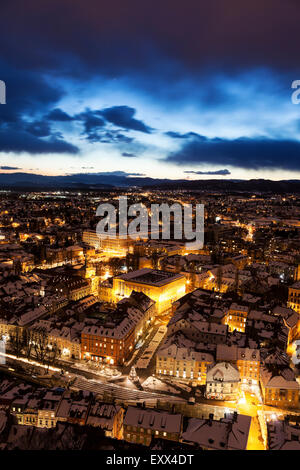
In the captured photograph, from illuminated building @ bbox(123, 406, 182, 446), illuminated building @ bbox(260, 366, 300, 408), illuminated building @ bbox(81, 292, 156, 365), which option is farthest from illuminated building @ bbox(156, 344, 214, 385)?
illuminated building @ bbox(123, 406, 182, 446)

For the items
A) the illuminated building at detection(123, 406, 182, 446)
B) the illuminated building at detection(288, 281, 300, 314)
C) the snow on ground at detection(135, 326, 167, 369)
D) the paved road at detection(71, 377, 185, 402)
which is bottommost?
the paved road at detection(71, 377, 185, 402)

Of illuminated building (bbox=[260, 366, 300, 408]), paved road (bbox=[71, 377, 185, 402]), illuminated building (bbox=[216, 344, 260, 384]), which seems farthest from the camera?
illuminated building (bbox=[216, 344, 260, 384])

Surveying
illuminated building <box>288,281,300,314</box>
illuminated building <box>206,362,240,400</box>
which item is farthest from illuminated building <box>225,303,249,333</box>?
illuminated building <box>206,362,240,400</box>

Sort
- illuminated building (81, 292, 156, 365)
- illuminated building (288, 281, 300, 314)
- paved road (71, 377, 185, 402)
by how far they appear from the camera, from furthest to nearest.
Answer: illuminated building (288, 281, 300, 314) < illuminated building (81, 292, 156, 365) < paved road (71, 377, 185, 402)

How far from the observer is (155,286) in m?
33.1

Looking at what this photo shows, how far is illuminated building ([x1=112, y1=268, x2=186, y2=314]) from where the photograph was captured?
109ft

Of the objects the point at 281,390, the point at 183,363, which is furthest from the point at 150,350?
the point at 281,390

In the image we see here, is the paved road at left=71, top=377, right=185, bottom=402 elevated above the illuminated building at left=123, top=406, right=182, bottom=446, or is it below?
below

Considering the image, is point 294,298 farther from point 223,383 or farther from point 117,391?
point 117,391

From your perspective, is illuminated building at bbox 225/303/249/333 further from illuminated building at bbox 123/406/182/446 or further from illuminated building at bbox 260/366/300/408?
illuminated building at bbox 123/406/182/446

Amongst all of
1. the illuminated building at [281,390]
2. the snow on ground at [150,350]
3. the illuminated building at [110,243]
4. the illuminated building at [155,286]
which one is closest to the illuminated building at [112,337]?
the snow on ground at [150,350]

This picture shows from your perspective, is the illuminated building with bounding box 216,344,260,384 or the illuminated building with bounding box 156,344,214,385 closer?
the illuminated building with bounding box 216,344,260,384

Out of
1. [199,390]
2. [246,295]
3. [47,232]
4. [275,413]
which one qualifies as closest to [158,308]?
[246,295]

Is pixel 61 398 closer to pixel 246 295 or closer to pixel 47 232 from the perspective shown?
pixel 246 295
